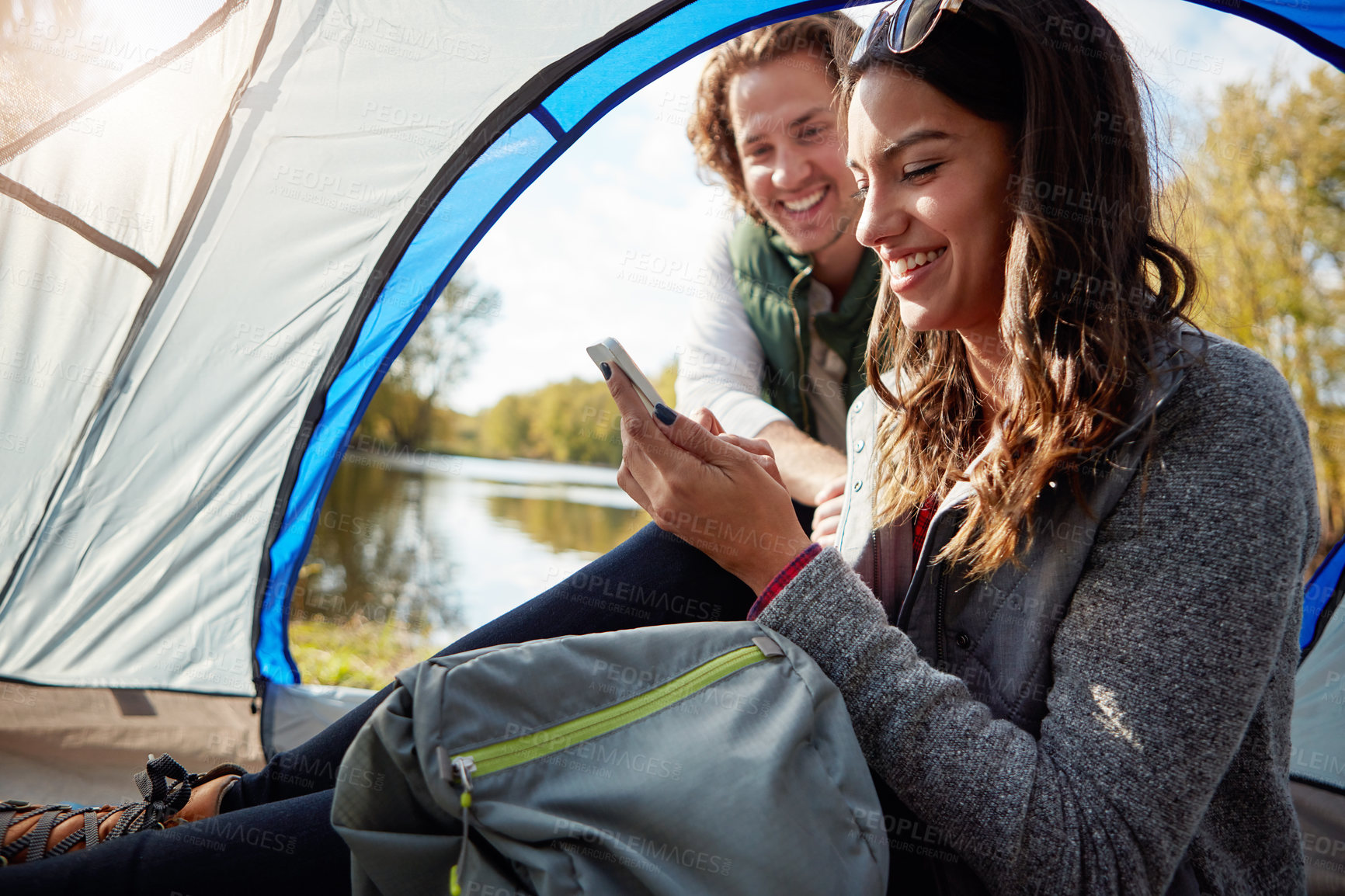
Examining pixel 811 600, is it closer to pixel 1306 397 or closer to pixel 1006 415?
pixel 1006 415

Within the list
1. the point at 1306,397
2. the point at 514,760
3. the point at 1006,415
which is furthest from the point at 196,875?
the point at 1306,397

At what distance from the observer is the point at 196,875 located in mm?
871

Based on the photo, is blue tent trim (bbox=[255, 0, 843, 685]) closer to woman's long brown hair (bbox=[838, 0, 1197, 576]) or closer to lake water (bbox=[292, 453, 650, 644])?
woman's long brown hair (bbox=[838, 0, 1197, 576])

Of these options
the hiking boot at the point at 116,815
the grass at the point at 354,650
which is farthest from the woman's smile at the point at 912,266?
the grass at the point at 354,650

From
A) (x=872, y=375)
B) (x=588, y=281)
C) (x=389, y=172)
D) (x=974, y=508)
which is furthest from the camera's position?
(x=588, y=281)

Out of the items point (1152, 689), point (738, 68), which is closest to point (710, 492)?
point (1152, 689)

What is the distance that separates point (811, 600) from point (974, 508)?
23 cm

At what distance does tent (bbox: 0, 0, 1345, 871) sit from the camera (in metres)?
1.44

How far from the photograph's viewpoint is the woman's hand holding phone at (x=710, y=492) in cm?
99

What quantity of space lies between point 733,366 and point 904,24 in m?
1.07

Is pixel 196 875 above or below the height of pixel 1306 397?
above

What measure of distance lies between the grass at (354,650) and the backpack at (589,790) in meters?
2.13

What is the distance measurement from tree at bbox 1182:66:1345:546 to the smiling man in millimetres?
4508

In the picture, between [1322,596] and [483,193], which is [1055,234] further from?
[1322,596]
